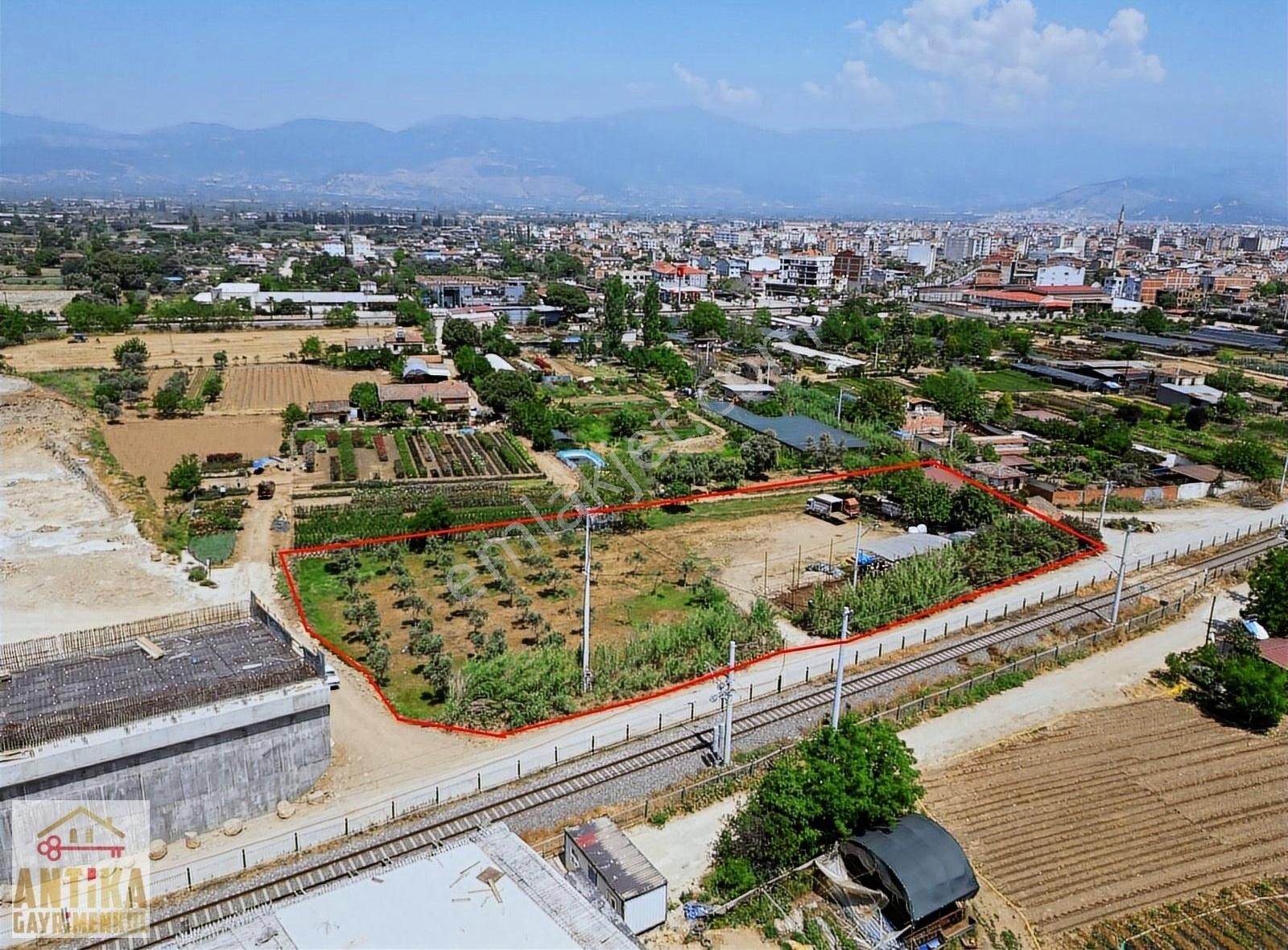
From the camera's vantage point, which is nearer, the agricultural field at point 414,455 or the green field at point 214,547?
the green field at point 214,547

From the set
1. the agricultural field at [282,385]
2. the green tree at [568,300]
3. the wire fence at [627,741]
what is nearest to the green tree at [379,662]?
the wire fence at [627,741]

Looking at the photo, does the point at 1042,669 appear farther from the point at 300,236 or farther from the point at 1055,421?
the point at 300,236

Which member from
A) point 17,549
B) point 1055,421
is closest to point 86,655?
point 17,549

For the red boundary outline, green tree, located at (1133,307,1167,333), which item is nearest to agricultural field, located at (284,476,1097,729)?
the red boundary outline

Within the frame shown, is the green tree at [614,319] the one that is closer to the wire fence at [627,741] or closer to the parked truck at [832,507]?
the parked truck at [832,507]

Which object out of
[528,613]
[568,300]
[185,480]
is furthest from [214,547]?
[568,300]

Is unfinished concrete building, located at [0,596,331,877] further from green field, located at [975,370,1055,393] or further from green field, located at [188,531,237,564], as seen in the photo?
green field, located at [975,370,1055,393]
